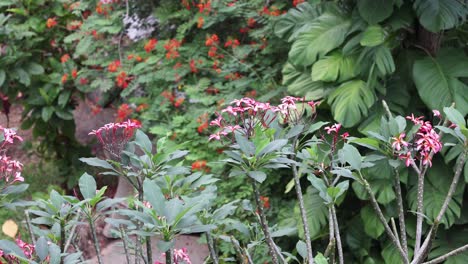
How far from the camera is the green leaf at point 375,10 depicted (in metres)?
3.08

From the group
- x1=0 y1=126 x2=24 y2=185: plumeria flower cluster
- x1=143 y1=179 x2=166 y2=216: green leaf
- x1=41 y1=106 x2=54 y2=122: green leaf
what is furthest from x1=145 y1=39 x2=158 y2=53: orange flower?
x1=143 y1=179 x2=166 y2=216: green leaf

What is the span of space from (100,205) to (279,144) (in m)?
0.46

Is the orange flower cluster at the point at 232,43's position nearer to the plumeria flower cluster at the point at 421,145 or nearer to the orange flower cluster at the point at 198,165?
the orange flower cluster at the point at 198,165

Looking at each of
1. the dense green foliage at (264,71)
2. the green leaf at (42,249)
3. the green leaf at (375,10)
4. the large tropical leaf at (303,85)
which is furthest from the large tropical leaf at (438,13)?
the green leaf at (42,249)

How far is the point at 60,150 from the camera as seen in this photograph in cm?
567

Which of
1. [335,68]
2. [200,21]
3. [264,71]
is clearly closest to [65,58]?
[200,21]

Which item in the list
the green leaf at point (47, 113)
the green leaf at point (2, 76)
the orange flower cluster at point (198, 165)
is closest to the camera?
the orange flower cluster at point (198, 165)

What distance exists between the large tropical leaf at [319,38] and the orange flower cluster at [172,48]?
1.08m

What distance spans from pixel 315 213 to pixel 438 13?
122cm

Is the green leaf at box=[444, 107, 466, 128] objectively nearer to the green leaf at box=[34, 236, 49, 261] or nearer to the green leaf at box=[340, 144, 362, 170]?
the green leaf at box=[340, 144, 362, 170]

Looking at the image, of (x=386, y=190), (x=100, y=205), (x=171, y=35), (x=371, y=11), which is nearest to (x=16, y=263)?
(x=100, y=205)

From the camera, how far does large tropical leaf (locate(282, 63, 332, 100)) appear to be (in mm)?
3391

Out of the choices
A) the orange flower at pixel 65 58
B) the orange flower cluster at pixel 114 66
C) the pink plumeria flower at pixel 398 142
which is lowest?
the orange flower at pixel 65 58

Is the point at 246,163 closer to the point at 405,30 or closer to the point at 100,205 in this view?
the point at 100,205
